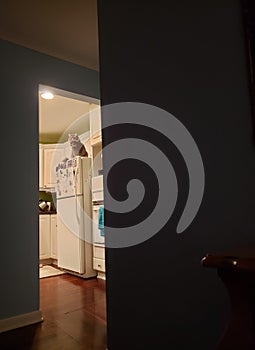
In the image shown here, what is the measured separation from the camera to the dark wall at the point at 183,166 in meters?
0.97

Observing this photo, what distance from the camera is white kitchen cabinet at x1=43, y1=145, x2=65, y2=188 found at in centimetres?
529

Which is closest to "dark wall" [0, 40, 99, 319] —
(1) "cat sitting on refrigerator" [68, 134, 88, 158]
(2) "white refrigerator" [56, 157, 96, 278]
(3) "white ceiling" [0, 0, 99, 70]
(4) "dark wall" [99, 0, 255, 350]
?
(3) "white ceiling" [0, 0, 99, 70]

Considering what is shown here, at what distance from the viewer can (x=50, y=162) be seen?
17.5 ft

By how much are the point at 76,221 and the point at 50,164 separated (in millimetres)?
1874

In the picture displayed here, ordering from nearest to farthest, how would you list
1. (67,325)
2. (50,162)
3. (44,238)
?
1. (67,325)
2. (44,238)
3. (50,162)

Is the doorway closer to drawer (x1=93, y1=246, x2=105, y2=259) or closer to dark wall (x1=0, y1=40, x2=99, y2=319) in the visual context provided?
drawer (x1=93, y1=246, x2=105, y2=259)

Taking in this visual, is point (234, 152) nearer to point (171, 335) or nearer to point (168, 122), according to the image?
point (168, 122)

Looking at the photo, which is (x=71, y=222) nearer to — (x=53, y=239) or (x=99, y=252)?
(x=99, y=252)

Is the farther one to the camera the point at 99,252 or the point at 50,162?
the point at 50,162

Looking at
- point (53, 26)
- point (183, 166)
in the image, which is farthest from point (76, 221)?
point (183, 166)

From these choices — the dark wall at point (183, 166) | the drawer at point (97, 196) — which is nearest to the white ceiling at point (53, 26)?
the dark wall at point (183, 166)

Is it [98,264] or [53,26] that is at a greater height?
[53,26]

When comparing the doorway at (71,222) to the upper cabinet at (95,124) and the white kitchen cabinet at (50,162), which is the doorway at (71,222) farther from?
the white kitchen cabinet at (50,162)

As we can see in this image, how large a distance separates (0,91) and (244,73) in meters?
1.96
